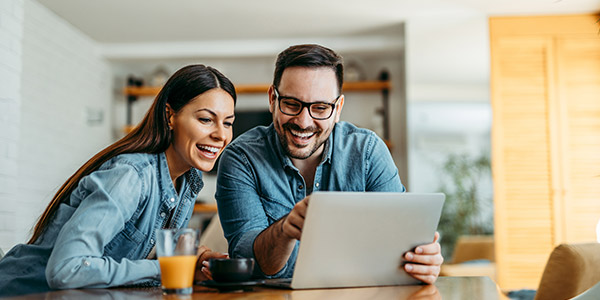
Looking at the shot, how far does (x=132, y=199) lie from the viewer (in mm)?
1399

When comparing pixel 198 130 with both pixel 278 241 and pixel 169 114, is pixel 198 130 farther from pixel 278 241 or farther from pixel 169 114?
pixel 278 241

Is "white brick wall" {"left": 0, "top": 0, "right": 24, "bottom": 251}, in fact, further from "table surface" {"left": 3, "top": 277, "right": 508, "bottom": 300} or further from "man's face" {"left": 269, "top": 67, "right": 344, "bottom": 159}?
"table surface" {"left": 3, "top": 277, "right": 508, "bottom": 300}

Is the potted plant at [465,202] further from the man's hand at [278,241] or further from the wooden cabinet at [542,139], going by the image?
the man's hand at [278,241]

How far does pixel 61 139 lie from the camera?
17.0 feet

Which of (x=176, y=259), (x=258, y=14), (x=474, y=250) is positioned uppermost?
(x=258, y=14)

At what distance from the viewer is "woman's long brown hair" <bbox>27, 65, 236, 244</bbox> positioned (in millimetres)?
1536

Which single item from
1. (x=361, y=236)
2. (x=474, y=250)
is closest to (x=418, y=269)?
(x=361, y=236)

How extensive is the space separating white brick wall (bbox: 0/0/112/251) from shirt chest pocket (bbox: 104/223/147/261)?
Result: 317 centimetres

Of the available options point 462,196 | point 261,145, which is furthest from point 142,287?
point 462,196

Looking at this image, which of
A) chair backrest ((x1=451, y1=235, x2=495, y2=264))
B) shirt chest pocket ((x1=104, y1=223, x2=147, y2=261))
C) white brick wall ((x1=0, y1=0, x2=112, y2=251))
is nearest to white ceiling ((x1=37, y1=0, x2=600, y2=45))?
white brick wall ((x1=0, y1=0, x2=112, y2=251))

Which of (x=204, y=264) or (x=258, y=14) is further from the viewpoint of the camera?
(x=258, y=14)

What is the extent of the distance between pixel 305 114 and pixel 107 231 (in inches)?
23.8

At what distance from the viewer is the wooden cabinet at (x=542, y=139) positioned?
179 inches

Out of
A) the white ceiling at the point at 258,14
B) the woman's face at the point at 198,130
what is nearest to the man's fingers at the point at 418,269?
the woman's face at the point at 198,130
